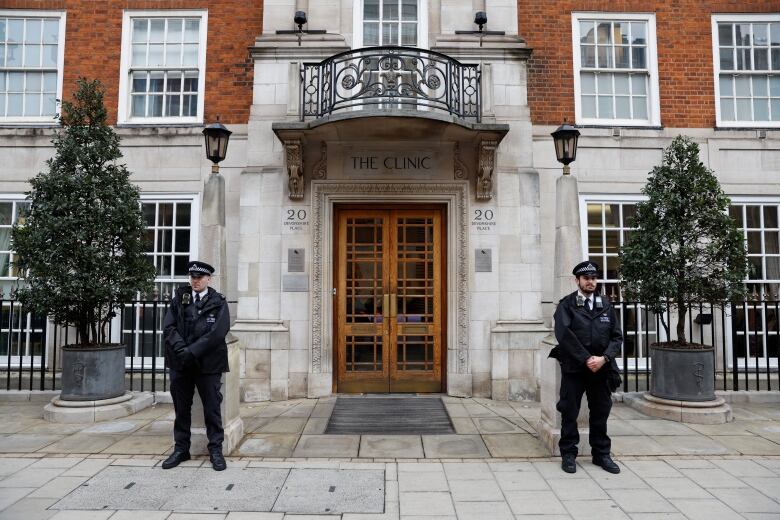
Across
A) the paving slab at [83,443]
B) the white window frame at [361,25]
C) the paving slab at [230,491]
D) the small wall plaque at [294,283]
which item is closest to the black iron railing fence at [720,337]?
the small wall plaque at [294,283]

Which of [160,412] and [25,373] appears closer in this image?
[160,412]

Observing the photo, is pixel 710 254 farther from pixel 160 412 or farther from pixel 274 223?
pixel 160 412

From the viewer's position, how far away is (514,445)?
604 centimetres

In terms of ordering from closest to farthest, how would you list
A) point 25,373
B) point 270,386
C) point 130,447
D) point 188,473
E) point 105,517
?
point 105,517
point 188,473
point 130,447
point 270,386
point 25,373

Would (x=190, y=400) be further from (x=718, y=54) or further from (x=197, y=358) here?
(x=718, y=54)

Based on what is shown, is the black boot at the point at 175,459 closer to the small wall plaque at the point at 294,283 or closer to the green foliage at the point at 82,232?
the green foliage at the point at 82,232

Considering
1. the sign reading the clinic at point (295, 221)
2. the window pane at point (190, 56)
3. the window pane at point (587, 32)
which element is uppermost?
the window pane at point (587, 32)

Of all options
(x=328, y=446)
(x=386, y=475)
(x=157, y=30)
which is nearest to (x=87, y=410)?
(x=328, y=446)

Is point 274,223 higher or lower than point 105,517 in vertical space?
higher

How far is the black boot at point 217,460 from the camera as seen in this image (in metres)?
5.21

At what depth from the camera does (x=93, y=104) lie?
24.7 ft

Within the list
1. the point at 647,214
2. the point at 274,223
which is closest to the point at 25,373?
the point at 274,223

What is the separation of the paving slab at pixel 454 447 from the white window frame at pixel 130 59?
7229 mm

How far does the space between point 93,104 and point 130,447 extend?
4.81 m
